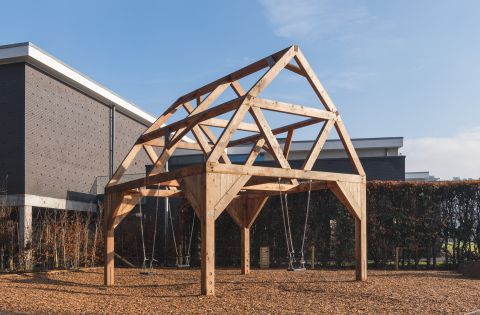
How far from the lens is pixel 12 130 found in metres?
20.9

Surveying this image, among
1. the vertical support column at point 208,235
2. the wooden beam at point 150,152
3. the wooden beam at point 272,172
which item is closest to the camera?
the vertical support column at point 208,235

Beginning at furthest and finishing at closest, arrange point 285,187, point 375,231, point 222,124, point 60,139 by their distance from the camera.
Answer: point 60,139
point 375,231
point 222,124
point 285,187

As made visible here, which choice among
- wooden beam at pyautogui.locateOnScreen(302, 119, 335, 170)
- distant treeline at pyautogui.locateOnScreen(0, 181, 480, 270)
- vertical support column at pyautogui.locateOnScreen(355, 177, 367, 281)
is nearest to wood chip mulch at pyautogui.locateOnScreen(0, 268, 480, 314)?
vertical support column at pyautogui.locateOnScreen(355, 177, 367, 281)

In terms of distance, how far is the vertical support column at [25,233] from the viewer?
693 inches

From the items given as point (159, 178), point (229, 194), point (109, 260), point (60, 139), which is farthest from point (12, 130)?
point (229, 194)

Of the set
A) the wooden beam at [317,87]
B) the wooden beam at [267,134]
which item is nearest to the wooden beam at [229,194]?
the wooden beam at [267,134]

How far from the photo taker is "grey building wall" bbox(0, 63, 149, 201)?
68.5 ft

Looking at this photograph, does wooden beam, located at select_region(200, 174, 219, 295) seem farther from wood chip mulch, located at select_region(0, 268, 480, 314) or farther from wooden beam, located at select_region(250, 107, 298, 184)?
wooden beam, located at select_region(250, 107, 298, 184)

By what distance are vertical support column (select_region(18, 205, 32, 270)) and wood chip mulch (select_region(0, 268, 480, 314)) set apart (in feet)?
7.38

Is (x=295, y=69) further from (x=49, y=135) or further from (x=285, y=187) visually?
(x=49, y=135)

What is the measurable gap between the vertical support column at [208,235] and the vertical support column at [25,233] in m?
9.11

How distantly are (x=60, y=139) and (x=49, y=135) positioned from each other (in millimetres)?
855

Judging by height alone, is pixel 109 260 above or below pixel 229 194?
below

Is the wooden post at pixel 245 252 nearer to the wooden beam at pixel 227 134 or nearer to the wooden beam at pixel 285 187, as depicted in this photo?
the wooden beam at pixel 285 187
